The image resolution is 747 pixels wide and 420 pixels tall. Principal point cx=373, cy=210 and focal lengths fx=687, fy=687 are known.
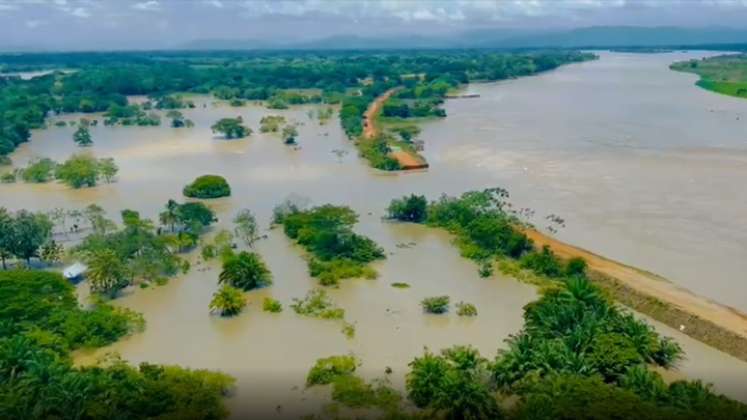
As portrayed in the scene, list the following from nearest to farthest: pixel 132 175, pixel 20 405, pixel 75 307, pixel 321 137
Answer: pixel 20 405 → pixel 75 307 → pixel 132 175 → pixel 321 137

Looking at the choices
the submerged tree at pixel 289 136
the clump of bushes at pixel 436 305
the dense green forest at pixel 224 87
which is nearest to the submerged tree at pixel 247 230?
the clump of bushes at pixel 436 305

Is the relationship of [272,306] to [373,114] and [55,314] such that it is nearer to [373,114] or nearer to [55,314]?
[55,314]

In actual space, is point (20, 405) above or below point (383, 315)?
above

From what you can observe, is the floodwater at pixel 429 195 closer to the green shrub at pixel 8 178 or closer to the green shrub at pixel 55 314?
the green shrub at pixel 55 314

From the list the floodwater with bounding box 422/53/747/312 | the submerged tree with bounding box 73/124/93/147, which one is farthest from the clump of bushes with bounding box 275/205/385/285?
the submerged tree with bounding box 73/124/93/147

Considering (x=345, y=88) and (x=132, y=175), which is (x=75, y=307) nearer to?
(x=132, y=175)

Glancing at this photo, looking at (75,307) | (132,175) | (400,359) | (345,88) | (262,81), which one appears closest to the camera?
(400,359)

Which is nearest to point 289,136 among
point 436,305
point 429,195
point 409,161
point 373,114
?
point 409,161

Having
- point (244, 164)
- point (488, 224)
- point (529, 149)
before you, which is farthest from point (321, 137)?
point (488, 224)
